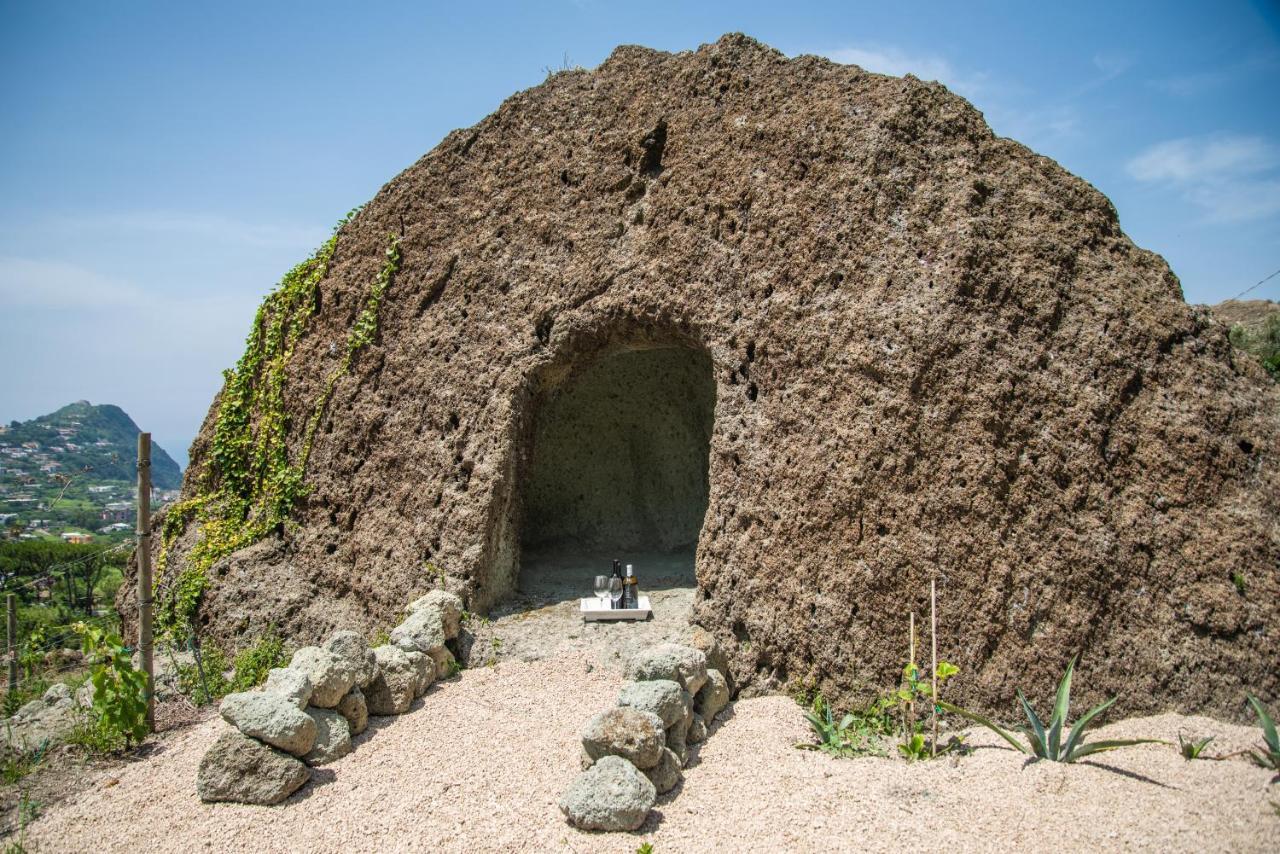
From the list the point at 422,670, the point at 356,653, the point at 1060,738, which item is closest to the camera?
the point at 1060,738

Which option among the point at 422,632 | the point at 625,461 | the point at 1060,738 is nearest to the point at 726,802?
the point at 1060,738

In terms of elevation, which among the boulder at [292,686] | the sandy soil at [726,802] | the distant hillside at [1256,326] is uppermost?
the distant hillside at [1256,326]

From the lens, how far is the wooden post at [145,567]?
6598 millimetres

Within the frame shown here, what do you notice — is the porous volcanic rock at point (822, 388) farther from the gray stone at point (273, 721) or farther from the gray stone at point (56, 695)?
the gray stone at point (273, 721)

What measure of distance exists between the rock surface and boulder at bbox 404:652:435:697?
2.65 ft

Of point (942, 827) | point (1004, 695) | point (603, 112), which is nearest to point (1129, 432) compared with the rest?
point (1004, 695)

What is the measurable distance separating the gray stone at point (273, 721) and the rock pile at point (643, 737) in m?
1.87

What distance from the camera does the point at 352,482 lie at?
8.96 m

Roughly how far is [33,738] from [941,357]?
309 inches

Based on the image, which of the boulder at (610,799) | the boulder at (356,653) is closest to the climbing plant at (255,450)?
the boulder at (356,653)

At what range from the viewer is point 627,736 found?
5.21 metres

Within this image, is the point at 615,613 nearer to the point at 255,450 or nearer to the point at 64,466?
the point at 255,450

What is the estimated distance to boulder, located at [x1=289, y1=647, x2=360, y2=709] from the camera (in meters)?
5.94

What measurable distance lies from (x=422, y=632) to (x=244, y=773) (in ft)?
6.56
